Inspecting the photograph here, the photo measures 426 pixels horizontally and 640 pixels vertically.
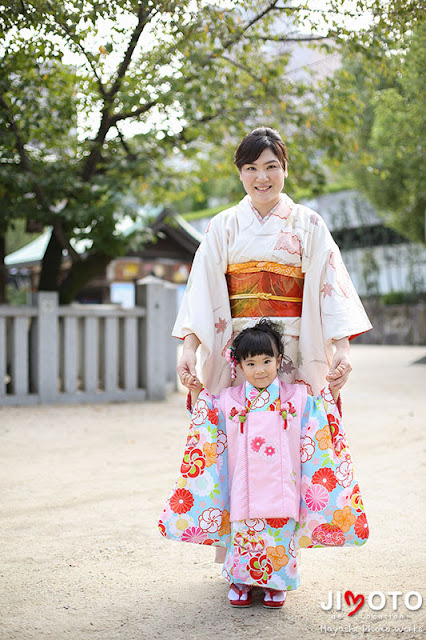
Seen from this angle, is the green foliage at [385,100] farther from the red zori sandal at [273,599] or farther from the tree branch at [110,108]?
the red zori sandal at [273,599]

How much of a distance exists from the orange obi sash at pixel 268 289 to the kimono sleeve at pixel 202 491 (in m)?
0.41

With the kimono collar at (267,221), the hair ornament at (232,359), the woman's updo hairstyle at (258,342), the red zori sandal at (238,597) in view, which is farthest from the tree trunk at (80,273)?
the red zori sandal at (238,597)

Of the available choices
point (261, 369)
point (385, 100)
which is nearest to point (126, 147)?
point (385, 100)

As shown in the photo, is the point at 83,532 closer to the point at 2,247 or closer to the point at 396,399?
the point at 396,399

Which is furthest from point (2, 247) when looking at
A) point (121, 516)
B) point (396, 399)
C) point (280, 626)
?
point (280, 626)

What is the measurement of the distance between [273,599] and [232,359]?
0.84m

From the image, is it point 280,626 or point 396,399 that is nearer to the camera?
point 280,626

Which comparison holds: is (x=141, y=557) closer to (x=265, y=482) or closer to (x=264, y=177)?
(x=265, y=482)

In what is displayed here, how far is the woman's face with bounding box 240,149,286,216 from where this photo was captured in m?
2.45

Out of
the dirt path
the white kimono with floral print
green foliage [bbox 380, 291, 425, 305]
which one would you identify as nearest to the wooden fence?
the dirt path

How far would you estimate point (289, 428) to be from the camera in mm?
2258

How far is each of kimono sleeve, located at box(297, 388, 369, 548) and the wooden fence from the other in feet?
17.5

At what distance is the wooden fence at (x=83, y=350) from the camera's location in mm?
7125

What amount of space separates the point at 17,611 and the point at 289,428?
3.54 feet
